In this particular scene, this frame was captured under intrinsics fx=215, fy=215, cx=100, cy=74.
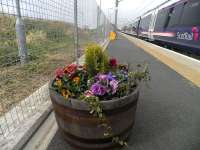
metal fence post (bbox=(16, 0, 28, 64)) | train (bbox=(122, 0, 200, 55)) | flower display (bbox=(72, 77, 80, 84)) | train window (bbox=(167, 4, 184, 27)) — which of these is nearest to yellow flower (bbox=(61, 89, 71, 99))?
flower display (bbox=(72, 77, 80, 84))

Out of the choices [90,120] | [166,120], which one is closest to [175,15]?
[166,120]

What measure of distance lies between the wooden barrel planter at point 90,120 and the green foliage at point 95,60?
0.46 metres

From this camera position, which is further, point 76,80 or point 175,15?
point 175,15

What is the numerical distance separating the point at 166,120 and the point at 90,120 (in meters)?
1.32

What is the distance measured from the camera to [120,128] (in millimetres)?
2086

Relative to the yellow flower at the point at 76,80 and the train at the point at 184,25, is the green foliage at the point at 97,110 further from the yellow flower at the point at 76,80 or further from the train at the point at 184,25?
the train at the point at 184,25

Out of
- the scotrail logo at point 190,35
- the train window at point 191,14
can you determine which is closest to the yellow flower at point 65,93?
the scotrail logo at point 190,35

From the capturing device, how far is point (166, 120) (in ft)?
9.29

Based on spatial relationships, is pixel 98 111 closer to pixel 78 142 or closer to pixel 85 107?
pixel 85 107

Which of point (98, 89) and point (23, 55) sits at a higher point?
point (98, 89)

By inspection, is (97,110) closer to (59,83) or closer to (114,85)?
(114,85)

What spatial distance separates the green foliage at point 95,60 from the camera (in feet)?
7.57

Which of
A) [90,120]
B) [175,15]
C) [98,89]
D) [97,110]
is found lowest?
[90,120]

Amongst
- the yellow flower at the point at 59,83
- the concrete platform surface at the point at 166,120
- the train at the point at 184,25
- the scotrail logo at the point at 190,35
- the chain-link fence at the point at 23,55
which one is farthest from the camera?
the train at the point at 184,25
